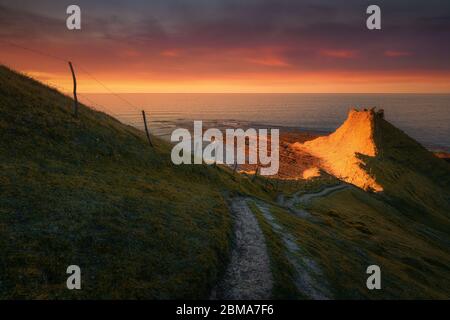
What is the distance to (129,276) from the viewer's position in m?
16.4

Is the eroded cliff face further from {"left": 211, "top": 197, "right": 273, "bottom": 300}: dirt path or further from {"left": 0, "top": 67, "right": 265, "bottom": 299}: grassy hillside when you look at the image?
{"left": 0, "top": 67, "right": 265, "bottom": 299}: grassy hillside

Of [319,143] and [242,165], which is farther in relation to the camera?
[319,143]


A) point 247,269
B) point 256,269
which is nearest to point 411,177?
point 256,269

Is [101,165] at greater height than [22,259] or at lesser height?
greater

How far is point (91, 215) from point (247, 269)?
1121 cm

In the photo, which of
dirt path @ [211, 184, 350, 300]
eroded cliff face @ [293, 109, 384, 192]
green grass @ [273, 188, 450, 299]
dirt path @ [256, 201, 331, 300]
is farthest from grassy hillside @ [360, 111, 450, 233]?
dirt path @ [211, 184, 350, 300]

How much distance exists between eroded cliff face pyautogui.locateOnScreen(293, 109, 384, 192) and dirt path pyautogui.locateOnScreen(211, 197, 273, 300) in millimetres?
77691

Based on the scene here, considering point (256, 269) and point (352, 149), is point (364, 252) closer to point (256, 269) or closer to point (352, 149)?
point (256, 269)

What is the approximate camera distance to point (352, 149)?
448ft

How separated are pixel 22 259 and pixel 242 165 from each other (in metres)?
101
